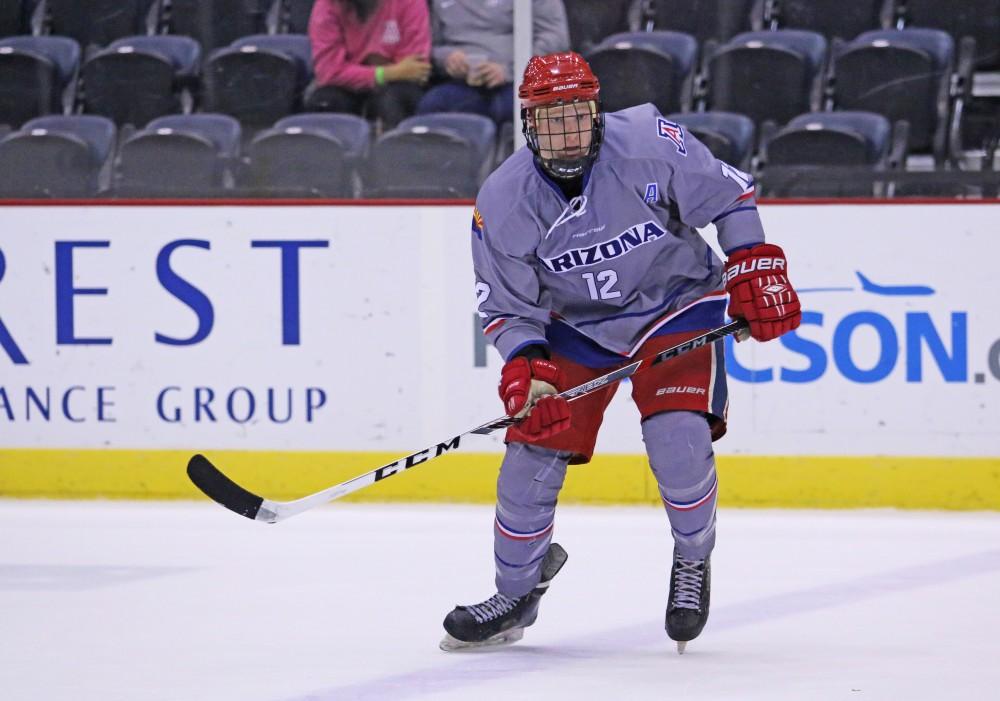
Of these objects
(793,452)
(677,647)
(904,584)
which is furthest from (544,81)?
(793,452)

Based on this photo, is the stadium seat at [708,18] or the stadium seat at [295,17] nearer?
the stadium seat at [708,18]

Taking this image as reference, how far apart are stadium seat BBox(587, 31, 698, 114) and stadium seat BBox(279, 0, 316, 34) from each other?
871 mm

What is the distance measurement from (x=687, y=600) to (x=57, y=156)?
9.04 feet

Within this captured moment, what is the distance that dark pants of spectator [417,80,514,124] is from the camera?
4.52 m

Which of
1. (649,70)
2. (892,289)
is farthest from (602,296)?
(649,70)

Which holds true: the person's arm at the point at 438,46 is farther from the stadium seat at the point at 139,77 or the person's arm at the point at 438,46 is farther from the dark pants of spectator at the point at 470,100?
the stadium seat at the point at 139,77

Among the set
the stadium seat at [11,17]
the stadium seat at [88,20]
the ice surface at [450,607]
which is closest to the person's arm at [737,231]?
the ice surface at [450,607]

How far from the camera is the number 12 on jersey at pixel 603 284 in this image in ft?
8.80

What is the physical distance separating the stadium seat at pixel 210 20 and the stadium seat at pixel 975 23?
1.96 m

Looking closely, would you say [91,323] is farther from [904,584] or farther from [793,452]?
[904,584]

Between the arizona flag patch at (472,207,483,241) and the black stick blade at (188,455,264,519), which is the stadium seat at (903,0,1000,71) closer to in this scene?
the arizona flag patch at (472,207,483,241)

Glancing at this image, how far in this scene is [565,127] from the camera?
2.54m

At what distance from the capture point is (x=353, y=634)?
288cm

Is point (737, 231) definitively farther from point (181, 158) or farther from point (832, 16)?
point (181, 158)
